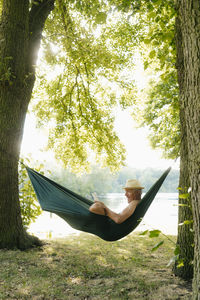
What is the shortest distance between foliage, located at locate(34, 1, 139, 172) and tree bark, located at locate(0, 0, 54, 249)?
244 cm

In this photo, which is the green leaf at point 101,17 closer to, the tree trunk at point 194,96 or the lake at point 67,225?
the tree trunk at point 194,96

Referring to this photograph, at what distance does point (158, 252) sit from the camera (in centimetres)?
359

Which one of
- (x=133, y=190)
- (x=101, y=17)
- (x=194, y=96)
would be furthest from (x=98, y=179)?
(x=194, y=96)

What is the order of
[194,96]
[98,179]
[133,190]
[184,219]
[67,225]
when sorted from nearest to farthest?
1. [194,96]
2. [184,219]
3. [133,190]
4. [67,225]
5. [98,179]

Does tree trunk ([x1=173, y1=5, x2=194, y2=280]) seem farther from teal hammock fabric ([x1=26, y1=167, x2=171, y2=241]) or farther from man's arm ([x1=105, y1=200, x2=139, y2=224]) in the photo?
man's arm ([x1=105, y1=200, x2=139, y2=224])

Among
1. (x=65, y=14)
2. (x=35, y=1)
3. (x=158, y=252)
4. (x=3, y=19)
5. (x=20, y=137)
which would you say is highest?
(x=65, y=14)

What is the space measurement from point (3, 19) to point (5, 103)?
957mm

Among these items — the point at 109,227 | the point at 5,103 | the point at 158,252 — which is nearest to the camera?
the point at 109,227

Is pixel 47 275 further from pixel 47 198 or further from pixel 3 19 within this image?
pixel 3 19

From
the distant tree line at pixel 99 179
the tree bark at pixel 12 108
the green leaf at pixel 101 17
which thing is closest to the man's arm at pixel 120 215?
the tree bark at pixel 12 108

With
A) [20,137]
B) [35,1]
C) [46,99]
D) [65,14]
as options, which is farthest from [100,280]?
[46,99]

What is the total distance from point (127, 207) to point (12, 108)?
165 centimetres

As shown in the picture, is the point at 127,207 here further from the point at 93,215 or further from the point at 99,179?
the point at 99,179

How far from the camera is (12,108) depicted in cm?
318
